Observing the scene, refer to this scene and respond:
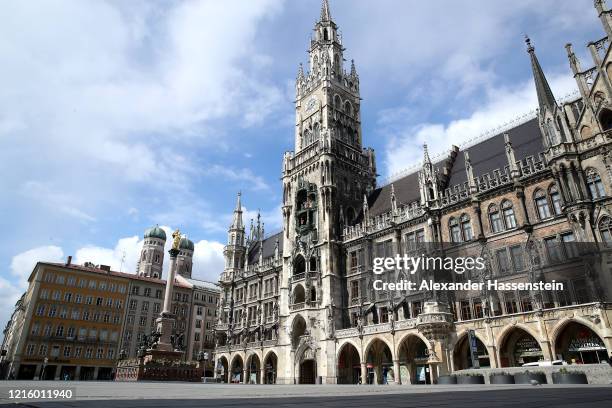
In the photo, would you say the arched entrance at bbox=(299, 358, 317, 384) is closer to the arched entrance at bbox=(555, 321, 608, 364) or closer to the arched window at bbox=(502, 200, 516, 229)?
the arched entrance at bbox=(555, 321, 608, 364)

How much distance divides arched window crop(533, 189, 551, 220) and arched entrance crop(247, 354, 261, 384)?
37.8 m

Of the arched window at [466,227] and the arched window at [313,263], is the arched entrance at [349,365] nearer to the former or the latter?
the arched window at [313,263]

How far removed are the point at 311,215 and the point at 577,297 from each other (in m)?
28.0

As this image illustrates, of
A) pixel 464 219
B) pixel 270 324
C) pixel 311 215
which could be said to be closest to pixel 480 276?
pixel 464 219

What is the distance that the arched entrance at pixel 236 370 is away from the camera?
182 ft

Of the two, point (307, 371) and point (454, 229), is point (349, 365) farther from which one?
point (454, 229)

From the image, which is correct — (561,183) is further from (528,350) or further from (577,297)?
(528,350)

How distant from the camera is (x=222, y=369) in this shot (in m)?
58.4

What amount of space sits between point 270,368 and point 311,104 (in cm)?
3521

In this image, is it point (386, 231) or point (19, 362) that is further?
point (19, 362)

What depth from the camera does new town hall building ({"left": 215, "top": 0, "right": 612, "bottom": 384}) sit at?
2734cm

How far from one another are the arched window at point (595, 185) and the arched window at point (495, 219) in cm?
679

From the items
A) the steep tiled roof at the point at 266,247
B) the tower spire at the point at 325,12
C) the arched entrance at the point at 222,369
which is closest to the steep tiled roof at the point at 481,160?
the steep tiled roof at the point at 266,247

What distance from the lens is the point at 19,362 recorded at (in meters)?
57.9
